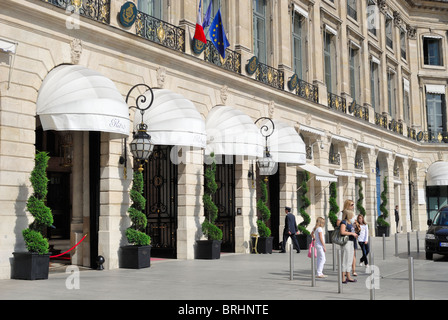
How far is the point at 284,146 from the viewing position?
22547 mm

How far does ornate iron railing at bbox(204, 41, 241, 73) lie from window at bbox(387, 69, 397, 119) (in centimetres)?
2066

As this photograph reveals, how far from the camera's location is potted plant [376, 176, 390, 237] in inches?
1356

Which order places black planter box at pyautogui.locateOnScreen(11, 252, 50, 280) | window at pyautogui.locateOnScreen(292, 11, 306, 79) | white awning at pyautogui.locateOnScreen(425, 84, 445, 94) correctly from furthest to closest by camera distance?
white awning at pyautogui.locateOnScreen(425, 84, 445, 94) → window at pyautogui.locateOnScreen(292, 11, 306, 79) → black planter box at pyautogui.locateOnScreen(11, 252, 50, 280)

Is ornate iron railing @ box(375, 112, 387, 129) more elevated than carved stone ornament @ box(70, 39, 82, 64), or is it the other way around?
ornate iron railing @ box(375, 112, 387, 129)

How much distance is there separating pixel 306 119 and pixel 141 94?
38.1 feet

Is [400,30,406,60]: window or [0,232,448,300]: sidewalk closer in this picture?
[0,232,448,300]: sidewalk

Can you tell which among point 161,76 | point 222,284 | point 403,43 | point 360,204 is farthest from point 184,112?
point 403,43

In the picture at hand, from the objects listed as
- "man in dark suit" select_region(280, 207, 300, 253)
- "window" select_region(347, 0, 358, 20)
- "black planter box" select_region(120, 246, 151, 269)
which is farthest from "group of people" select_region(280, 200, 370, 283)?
"window" select_region(347, 0, 358, 20)

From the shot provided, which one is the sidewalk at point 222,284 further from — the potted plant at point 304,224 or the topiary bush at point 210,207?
the potted plant at point 304,224

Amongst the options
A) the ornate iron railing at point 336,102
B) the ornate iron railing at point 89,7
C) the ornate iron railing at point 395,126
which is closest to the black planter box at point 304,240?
the ornate iron railing at point 336,102

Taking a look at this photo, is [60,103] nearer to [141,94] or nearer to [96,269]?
[141,94]

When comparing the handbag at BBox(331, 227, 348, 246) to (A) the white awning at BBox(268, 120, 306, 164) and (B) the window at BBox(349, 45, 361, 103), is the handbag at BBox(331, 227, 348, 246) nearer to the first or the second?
(A) the white awning at BBox(268, 120, 306, 164)

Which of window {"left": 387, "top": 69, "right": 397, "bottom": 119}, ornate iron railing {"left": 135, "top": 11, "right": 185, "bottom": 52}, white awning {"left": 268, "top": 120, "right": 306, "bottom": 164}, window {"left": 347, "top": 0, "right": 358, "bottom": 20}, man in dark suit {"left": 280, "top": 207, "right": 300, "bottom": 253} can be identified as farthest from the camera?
window {"left": 387, "top": 69, "right": 397, "bottom": 119}
